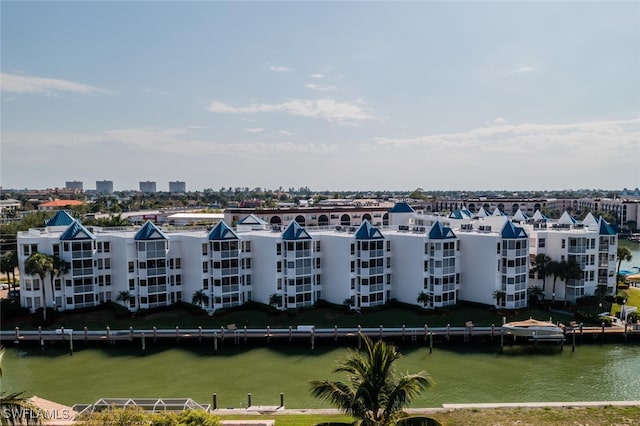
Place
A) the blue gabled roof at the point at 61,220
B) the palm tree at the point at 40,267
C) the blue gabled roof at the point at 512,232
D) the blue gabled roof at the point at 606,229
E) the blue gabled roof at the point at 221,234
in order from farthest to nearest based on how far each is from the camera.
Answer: the blue gabled roof at the point at 606,229
the blue gabled roof at the point at 61,220
the blue gabled roof at the point at 221,234
the blue gabled roof at the point at 512,232
the palm tree at the point at 40,267

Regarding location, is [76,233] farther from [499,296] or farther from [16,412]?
[499,296]

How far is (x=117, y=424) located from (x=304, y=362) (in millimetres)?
22078

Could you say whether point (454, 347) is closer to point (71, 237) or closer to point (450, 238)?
point (450, 238)

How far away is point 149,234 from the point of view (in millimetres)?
45906

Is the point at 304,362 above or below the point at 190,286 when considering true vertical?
below

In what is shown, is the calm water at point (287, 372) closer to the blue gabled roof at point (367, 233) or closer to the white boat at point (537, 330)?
the white boat at point (537, 330)

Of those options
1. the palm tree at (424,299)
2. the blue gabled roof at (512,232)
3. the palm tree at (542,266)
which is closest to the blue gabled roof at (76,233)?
the palm tree at (424,299)

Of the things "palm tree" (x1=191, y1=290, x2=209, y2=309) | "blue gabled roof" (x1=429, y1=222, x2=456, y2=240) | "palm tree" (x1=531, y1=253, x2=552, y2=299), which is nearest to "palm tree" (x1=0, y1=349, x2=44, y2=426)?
"palm tree" (x1=191, y1=290, x2=209, y2=309)

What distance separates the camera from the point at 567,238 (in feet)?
156

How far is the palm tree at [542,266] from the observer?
4684 cm

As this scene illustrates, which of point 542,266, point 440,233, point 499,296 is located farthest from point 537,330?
point 440,233

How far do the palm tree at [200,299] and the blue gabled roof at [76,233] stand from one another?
11.8 m

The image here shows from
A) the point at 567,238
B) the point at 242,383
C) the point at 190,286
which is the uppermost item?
the point at 567,238

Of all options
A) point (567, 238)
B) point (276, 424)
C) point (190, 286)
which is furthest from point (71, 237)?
point (567, 238)
